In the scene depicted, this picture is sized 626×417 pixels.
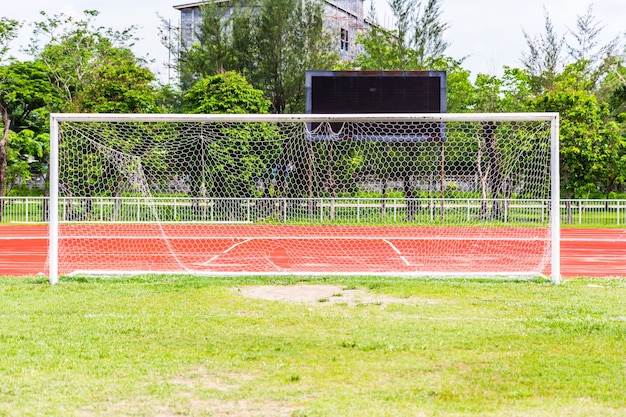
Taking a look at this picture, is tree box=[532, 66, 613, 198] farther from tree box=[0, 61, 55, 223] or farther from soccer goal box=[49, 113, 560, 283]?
tree box=[0, 61, 55, 223]

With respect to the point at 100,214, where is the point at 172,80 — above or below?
above

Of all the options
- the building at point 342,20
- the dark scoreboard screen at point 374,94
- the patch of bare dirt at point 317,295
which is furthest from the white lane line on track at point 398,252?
the building at point 342,20

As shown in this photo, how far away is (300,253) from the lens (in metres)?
18.1

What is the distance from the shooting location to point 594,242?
71.7 feet

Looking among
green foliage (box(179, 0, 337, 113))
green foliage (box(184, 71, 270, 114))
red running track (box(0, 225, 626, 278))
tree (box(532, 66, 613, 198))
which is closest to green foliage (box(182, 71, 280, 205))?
red running track (box(0, 225, 626, 278))

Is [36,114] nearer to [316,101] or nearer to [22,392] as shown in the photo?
[316,101]

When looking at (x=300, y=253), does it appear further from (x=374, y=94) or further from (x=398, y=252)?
(x=374, y=94)

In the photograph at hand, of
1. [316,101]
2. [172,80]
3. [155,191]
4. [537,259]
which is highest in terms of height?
[172,80]

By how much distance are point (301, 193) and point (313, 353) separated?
18.1 meters

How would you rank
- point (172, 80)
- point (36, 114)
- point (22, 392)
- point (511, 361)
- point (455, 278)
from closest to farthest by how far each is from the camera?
point (22, 392) → point (511, 361) → point (455, 278) → point (36, 114) → point (172, 80)

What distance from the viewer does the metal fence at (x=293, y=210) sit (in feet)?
77.9

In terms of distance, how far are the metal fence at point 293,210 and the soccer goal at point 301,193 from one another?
0.14ft

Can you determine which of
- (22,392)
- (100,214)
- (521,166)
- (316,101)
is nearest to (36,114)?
(100,214)

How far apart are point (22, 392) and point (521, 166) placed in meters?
16.3
